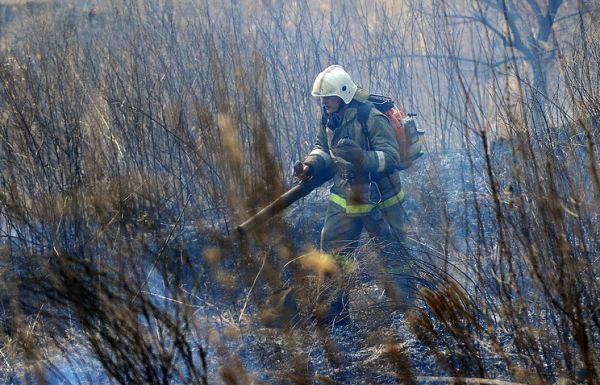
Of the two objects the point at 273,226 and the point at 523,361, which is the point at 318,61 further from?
the point at 523,361

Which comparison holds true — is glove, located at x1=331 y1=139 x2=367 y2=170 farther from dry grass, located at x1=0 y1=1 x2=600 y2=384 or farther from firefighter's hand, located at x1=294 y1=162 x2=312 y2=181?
dry grass, located at x1=0 y1=1 x2=600 y2=384

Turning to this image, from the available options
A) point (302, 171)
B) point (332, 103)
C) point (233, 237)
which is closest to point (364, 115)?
point (332, 103)

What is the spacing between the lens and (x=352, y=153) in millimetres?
4777

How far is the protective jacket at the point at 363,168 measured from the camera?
16.0 ft

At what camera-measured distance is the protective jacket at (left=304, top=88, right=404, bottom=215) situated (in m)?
4.88

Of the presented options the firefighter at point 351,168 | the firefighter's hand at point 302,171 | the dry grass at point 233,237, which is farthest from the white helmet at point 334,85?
the dry grass at point 233,237

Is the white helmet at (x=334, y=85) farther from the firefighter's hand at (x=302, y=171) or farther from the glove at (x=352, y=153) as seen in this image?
the firefighter's hand at (x=302, y=171)

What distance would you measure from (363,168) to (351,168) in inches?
3.7

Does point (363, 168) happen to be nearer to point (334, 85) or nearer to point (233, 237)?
point (334, 85)

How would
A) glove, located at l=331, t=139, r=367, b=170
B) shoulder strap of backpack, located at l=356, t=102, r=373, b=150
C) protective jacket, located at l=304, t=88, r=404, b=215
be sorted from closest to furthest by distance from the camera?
glove, located at l=331, t=139, r=367, b=170 < protective jacket, located at l=304, t=88, r=404, b=215 < shoulder strap of backpack, located at l=356, t=102, r=373, b=150

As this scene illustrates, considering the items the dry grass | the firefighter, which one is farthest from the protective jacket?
the dry grass

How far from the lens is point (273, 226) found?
20.5 feet

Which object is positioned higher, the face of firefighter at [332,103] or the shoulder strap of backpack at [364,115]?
the face of firefighter at [332,103]

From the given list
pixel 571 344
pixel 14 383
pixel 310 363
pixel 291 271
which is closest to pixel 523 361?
pixel 571 344
